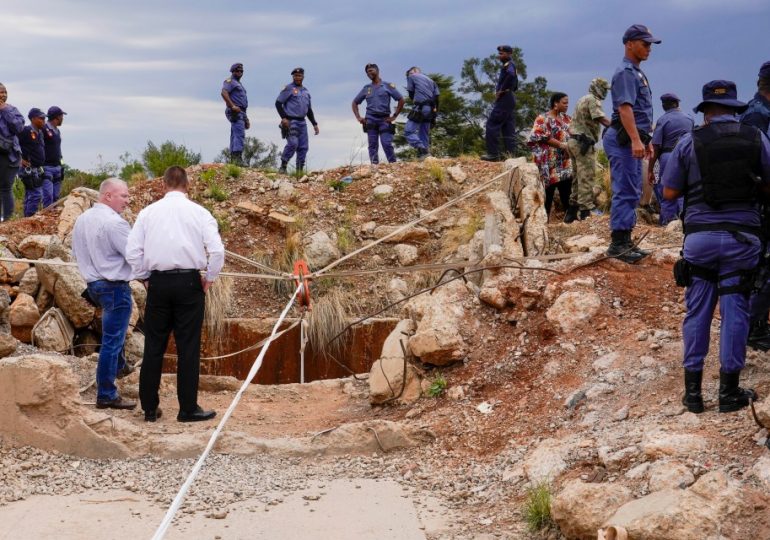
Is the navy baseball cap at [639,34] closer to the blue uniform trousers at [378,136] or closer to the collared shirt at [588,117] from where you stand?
the collared shirt at [588,117]

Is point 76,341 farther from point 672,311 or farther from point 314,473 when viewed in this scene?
point 672,311

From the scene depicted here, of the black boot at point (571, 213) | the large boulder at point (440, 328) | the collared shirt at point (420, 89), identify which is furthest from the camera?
the collared shirt at point (420, 89)

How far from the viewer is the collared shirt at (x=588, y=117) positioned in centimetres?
1073

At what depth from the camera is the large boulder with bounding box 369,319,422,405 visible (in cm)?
708

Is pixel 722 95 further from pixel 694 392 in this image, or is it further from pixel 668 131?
pixel 668 131

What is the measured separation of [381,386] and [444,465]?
5.14 feet

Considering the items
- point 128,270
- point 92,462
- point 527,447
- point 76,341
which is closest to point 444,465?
point 527,447

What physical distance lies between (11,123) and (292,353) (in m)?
4.26

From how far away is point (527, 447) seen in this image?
5.54m

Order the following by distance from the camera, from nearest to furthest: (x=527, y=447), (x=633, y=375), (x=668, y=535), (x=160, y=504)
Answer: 1. (x=668, y=535)
2. (x=160, y=504)
3. (x=527, y=447)
4. (x=633, y=375)

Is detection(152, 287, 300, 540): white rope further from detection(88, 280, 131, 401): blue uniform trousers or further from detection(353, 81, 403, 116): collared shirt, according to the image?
detection(353, 81, 403, 116): collared shirt

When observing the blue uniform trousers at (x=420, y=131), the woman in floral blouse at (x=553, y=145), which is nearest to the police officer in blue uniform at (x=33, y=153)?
the blue uniform trousers at (x=420, y=131)

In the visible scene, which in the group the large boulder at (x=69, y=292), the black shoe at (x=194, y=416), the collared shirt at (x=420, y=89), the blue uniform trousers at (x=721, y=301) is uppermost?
the collared shirt at (x=420, y=89)

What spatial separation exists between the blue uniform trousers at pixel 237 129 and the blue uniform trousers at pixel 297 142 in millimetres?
691
